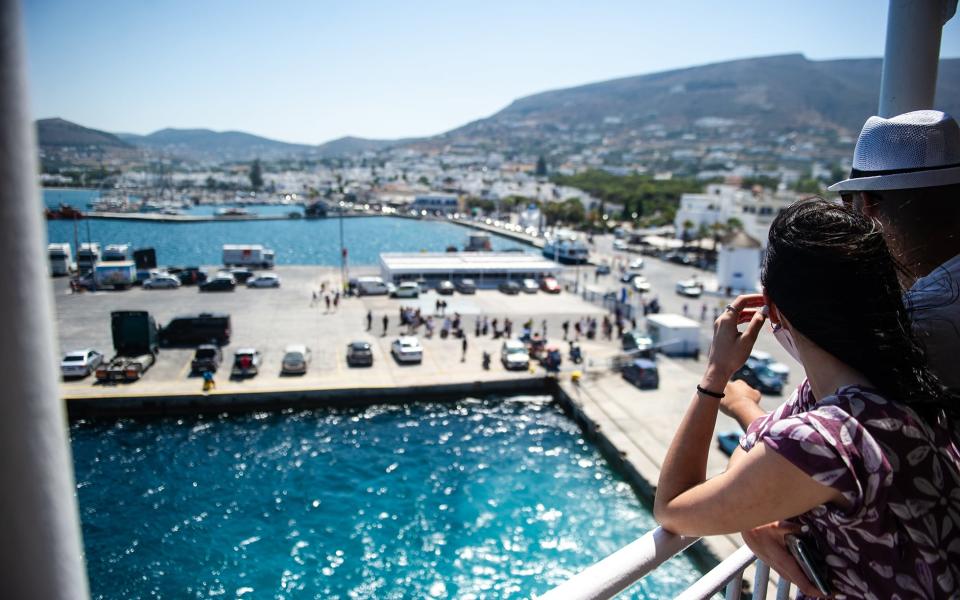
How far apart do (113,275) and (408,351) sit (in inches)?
672

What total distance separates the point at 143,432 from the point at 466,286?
16.8 m

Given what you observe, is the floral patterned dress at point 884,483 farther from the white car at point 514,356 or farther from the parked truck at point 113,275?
the parked truck at point 113,275

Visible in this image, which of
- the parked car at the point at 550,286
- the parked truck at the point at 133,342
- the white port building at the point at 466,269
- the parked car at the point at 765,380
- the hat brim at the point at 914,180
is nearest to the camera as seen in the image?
the hat brim at the point at 914,180

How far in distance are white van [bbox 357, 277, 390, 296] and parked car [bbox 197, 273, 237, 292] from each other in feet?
18.5

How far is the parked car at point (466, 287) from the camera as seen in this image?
29.2 metres

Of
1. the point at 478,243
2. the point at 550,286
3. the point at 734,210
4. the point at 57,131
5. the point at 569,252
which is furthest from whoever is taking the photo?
the point at 734,210

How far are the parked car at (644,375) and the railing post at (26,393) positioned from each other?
16913mm

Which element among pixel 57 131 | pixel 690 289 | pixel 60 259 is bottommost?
pixel 690 289

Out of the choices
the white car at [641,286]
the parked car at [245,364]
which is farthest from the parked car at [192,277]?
the white car at [641,286]

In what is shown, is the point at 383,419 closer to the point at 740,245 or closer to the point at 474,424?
the point at 474,424

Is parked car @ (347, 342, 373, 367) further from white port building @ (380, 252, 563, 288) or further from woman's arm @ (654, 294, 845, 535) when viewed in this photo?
woman's arm @ (654, 294, 845, 535)

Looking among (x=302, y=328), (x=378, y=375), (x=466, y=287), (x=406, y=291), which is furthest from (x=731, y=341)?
(x=466, y=287)

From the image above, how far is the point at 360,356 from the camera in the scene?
18.0 m

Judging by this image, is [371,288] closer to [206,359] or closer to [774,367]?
[206,359]
